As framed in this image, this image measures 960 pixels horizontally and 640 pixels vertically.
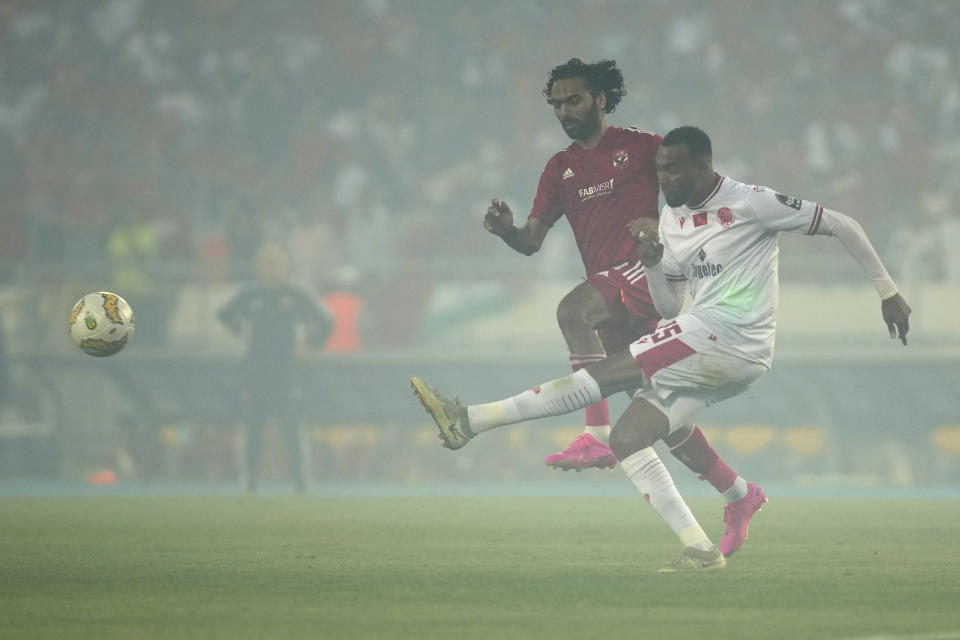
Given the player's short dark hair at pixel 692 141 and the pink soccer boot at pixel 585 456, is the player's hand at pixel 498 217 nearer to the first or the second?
the player's short dark hair at pixel 692 141

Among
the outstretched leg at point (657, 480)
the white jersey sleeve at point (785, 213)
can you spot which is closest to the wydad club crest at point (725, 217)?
the white jersey sleeve at point (785, 213)

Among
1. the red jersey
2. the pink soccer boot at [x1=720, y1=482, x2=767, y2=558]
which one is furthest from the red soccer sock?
the red jersey

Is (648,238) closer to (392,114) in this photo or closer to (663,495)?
(663,495)

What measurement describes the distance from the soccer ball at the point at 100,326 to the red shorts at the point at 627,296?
11.6 ft

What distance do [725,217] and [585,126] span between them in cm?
122

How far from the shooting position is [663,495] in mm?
6926

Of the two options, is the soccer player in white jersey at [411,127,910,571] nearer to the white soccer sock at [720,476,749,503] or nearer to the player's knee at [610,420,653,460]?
the player's knee at [610,420,653,460]

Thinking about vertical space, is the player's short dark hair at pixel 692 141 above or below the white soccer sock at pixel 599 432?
above

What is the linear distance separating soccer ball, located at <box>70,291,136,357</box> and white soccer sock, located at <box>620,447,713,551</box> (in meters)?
4.20

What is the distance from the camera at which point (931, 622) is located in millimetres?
5180

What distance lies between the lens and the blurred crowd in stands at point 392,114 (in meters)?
20.1

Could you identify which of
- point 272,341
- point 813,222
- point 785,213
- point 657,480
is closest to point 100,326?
point 657,480

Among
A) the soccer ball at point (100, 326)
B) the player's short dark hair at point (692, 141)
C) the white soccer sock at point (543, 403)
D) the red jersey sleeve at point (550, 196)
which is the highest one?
the soccer ball at point (100, 326)

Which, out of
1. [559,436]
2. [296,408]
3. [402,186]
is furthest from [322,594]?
[402,186]
